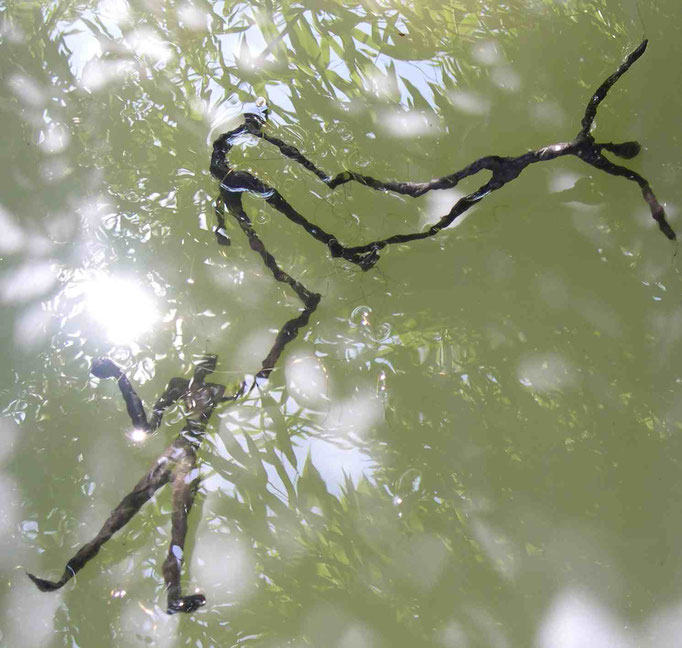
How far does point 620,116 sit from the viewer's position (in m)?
2.48

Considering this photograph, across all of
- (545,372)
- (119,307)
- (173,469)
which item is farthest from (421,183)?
(173,469)

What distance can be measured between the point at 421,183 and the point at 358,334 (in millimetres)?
586

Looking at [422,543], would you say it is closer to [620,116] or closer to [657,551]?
[657,551]

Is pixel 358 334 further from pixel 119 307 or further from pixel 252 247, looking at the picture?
pixel 119 307

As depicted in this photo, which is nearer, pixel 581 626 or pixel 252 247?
pixel 581 626

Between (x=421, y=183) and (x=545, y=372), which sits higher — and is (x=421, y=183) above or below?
above

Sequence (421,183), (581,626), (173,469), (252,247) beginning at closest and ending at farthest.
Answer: (581,626)
(173,469)
(421,183)
(252,247)

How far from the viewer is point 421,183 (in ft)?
7.81

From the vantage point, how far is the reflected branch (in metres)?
2.23

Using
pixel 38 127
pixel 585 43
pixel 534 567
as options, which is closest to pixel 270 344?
pixel 534 567

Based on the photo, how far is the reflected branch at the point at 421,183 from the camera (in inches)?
87.7

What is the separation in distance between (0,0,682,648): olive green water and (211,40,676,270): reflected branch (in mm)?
66

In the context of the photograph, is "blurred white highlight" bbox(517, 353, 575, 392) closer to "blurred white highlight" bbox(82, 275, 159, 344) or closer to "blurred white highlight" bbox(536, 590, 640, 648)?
"blurred white highlight" bbox(536, 590, 640, 648)

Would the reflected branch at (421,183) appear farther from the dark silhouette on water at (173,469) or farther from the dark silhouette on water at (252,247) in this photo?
the dark silhouette on water at (173,469)
